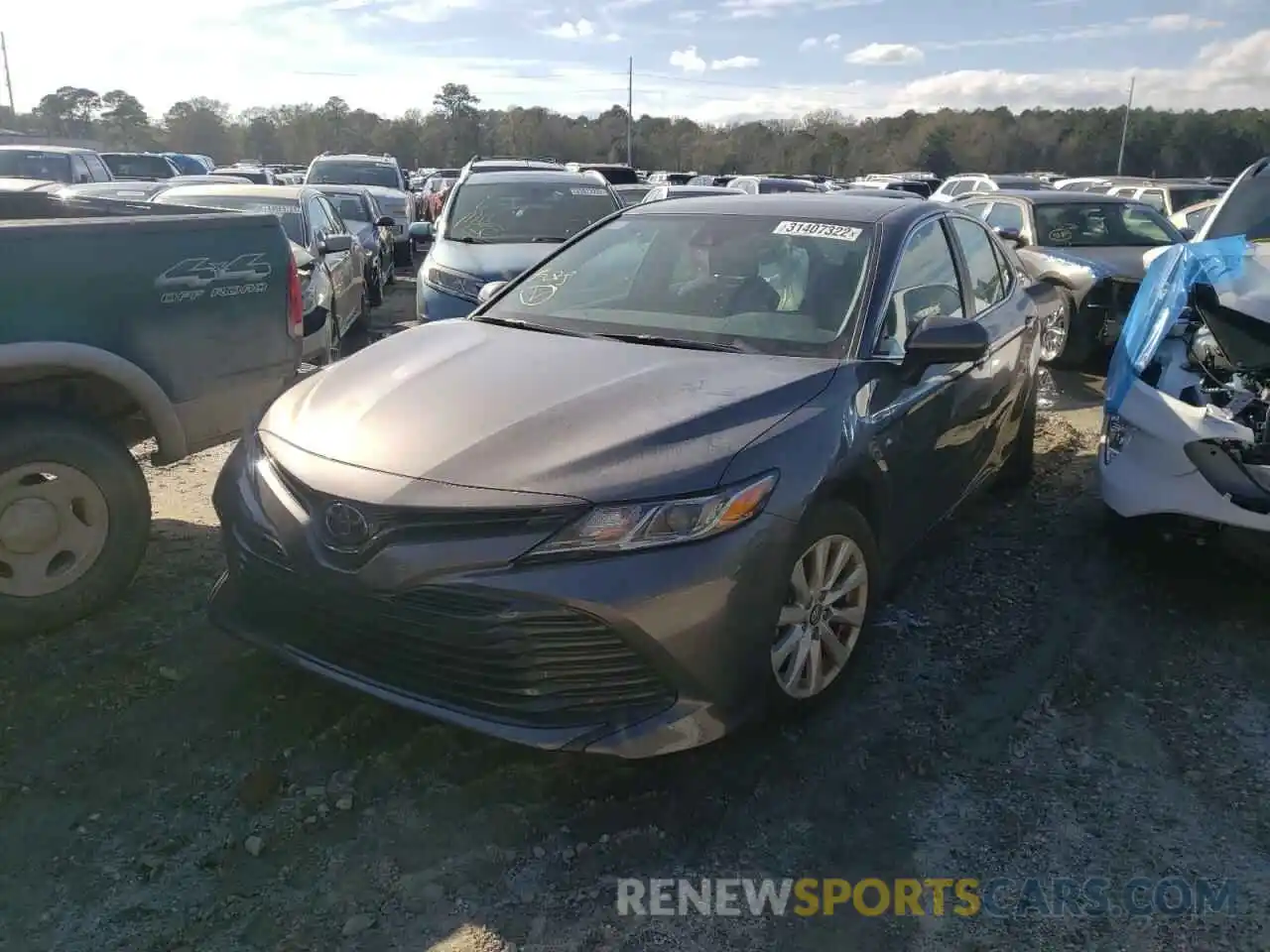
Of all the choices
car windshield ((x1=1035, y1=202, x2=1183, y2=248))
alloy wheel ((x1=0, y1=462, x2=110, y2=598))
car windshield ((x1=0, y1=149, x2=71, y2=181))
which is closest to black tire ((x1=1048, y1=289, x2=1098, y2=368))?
car windshield ((x1=1035, y1=202, x2=1183, y2=248))

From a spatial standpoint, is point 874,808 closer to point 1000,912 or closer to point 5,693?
point 1000,912

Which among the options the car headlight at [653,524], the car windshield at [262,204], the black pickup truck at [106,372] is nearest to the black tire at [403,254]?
the car windshield at [262,204]

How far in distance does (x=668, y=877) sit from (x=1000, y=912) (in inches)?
33.6

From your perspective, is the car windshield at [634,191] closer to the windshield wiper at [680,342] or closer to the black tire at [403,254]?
the black tire at [403,254]

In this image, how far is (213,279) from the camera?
13.6 ft

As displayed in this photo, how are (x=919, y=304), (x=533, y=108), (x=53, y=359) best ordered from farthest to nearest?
1. (x=533, y=108)
2. (x=919, y=304)
3. (x=53, y=359)

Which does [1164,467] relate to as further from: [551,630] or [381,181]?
[381,181]

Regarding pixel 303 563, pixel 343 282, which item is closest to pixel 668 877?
pixel 303 563

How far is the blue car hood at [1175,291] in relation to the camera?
15.0ft

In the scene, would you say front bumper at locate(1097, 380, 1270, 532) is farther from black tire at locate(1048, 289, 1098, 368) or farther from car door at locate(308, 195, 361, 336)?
car door at locate(308, 195, 361, 336)

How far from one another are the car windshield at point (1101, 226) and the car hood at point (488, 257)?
5.14 m

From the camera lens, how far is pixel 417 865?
2678mm

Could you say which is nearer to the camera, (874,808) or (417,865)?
(417,865)

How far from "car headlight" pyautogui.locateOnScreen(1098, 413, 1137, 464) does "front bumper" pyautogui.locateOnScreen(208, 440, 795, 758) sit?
2.34m
